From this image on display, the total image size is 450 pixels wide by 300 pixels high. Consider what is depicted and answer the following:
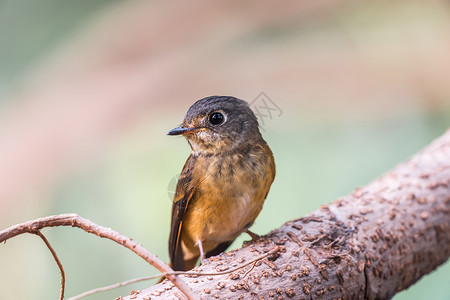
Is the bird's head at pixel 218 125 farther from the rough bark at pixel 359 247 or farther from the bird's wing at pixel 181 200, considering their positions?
the rough bark at pixel 359 247

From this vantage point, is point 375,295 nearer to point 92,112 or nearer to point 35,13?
point 92,112

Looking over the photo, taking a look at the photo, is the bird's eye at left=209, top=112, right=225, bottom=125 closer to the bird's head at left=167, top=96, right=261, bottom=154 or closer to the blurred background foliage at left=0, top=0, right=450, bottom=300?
the bird's head at left=167, top=96, right=261, bottom=154

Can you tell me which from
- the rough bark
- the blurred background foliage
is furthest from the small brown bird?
the blurred background foliage

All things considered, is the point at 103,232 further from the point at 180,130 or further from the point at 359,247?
the point at 359,247

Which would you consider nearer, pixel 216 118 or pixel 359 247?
pixel 216 118

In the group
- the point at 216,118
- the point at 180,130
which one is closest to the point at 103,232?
the point at 180,130

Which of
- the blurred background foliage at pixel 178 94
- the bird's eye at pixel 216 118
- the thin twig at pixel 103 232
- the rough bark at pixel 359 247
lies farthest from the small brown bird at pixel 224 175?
the blurred background foliage at pixel 178 94
